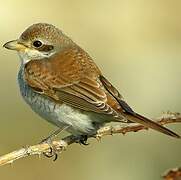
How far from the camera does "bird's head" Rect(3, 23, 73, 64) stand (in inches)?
241

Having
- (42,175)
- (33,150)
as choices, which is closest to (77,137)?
(33,150)

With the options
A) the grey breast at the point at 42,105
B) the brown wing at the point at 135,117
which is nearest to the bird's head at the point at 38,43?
the grey breast at the point at 42,105

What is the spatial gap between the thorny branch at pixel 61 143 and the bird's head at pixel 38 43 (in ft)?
2.62

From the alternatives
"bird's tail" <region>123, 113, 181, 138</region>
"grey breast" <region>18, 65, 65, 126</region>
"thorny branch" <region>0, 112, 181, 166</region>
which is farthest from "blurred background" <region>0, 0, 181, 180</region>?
"bird's tail" <region>123, 113, 181, 138</region>

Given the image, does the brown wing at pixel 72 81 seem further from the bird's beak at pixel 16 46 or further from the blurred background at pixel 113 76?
the blurred background at pixel 113 76

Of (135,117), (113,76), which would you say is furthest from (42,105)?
(113,76)

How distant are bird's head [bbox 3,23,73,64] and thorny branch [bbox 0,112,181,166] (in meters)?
0.80

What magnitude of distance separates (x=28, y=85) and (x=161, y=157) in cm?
321

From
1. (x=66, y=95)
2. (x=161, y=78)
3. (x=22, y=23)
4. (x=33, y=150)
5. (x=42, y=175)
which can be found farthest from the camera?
(x=22, y=23)

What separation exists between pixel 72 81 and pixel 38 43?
1.70 ft

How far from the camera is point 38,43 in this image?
616cm

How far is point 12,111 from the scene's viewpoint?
9.95 metres

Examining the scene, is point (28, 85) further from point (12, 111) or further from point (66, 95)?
point (12, 111)

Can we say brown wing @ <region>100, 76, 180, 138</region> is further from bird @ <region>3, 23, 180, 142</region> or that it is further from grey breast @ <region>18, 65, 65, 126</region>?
grey breast @ <region>18, 65, 65, 126</region>
